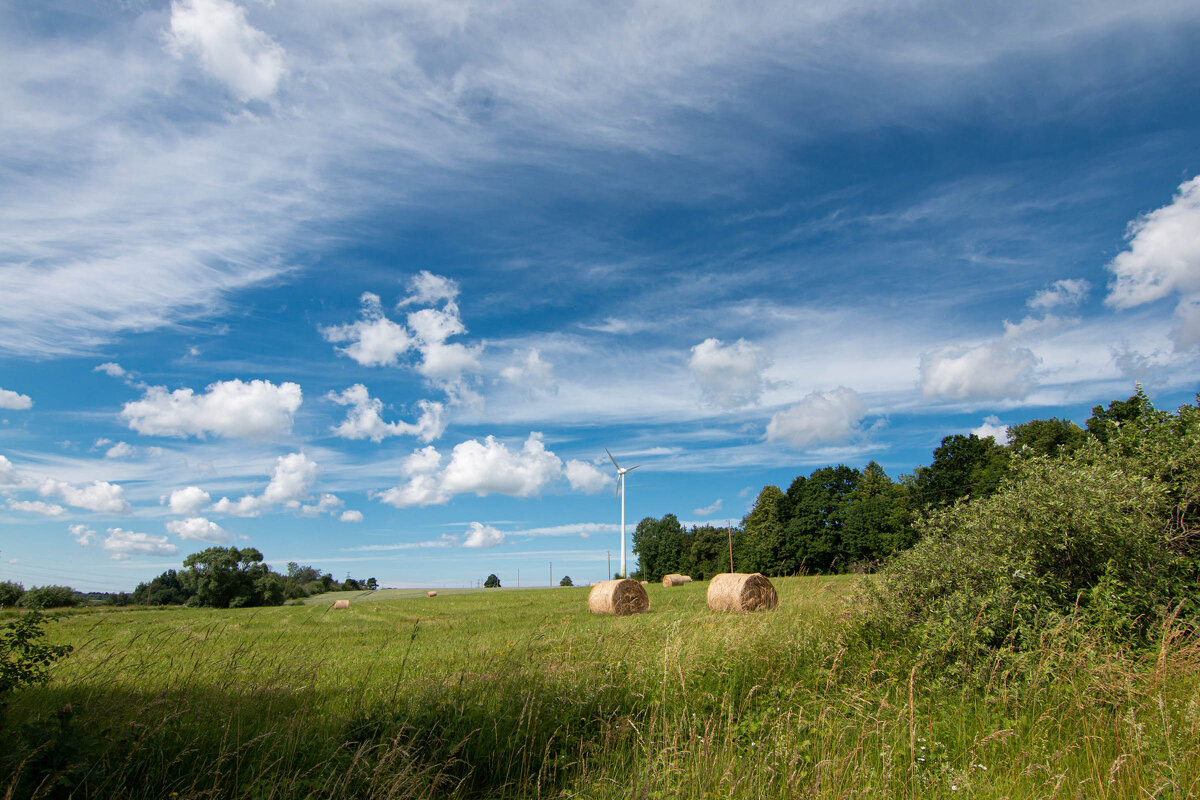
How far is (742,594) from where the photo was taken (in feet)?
80.1

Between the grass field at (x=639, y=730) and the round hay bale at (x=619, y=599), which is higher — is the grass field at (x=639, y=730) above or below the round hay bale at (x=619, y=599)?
above

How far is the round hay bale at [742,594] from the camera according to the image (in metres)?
24.2

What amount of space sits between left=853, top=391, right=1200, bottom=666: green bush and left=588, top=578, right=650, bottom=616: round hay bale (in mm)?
17093

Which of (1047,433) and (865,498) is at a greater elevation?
(1047,433)

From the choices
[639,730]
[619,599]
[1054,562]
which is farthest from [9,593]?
[619,599]

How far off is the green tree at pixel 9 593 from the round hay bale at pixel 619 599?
20394 mm

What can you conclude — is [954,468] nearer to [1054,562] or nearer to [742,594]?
[742,594]

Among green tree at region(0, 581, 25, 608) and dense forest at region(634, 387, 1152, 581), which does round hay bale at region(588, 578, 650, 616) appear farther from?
dense forest at region(634, 387, 1152, 581)

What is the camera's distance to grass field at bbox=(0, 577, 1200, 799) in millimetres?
5469

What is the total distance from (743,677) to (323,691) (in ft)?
22.3

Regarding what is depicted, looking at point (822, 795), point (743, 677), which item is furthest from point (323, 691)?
point (822, 795)

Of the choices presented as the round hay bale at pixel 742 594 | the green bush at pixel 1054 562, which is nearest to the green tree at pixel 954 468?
the round hay bale at pixel 742 594

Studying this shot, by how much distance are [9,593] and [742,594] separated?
21693mm

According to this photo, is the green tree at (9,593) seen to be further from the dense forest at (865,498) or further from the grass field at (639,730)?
the dense forest at (865,498)
